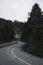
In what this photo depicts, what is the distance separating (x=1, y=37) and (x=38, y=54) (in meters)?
51.2

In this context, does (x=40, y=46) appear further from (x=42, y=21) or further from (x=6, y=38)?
(x=6, y=38)

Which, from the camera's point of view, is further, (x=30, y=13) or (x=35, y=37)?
(x=30, y=13)

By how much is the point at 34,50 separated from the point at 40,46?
184cm

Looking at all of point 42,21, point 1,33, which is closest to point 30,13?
point 1,33

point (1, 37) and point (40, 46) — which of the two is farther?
point (1, 37)

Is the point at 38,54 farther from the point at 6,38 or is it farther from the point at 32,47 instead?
the point at 6,38

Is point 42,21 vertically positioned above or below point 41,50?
above

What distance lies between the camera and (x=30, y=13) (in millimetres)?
72875

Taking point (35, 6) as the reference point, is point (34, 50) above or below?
below

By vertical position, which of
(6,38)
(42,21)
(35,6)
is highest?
(35,6)

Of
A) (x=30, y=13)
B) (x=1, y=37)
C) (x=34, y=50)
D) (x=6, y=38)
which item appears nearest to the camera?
(x=34, y=50)

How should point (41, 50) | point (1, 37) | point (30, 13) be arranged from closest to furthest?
point (41, 50)
point (30, 13)
point (1, 37)

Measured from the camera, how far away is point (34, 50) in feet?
98.1

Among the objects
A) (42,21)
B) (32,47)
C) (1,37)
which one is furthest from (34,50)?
(1,37)
